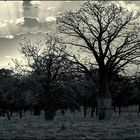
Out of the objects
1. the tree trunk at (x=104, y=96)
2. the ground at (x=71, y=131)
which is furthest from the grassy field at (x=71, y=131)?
the tree trunk at (x=104, y=96)

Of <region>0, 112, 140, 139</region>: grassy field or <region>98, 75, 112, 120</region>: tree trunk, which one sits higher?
<region>98, 75, 112, 120</region>: tree trunk

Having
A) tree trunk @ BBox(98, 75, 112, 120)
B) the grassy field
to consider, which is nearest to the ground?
the grassy field

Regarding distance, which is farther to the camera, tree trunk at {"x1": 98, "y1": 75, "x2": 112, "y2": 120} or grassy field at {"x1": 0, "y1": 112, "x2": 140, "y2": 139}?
tree trunk at {"x1": 98, "y1": 75, "x2": 112, "y2": 120}

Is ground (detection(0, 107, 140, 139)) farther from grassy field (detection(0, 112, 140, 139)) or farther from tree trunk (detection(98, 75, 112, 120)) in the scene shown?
tree trunk (detection(98, 75, 112, 120))

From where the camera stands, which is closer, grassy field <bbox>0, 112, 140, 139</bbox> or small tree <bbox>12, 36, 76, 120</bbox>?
grassy field <bbox>0, 112, 140, 139</bbox>

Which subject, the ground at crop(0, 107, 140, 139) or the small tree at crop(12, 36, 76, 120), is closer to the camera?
the ground at crop(0, 107, 140, 139)

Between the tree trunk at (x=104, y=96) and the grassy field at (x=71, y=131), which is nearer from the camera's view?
the grassy field at (x=71, y=131)

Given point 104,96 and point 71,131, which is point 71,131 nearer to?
point 71,131

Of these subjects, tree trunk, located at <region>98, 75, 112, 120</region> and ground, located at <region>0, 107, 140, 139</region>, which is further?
tree trunk, located at <region>98, 75, 112, 120</region>

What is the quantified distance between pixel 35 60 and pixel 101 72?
1366 centimetres

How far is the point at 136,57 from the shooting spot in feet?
151

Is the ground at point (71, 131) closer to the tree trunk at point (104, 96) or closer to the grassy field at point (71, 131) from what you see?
the grassy field at point (71, 131)

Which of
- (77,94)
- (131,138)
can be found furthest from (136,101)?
(131,138)

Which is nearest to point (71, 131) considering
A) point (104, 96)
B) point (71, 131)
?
point (71, 131)
